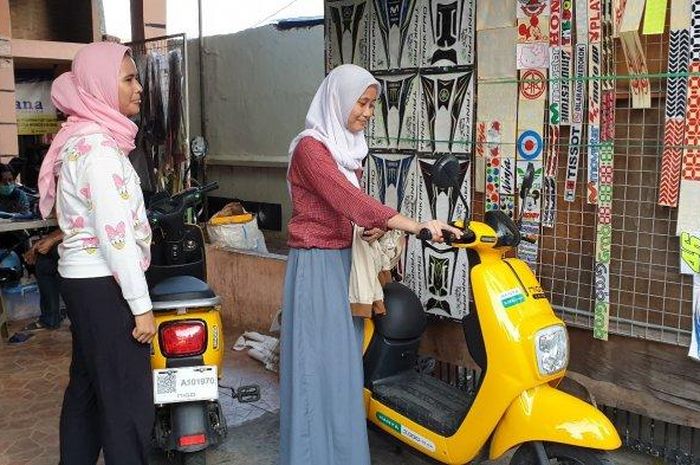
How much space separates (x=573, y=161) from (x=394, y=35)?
133 cm

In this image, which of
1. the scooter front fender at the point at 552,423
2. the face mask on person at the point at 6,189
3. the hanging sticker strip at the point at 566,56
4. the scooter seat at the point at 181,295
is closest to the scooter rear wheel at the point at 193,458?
the scooter seat at the point at 181,295

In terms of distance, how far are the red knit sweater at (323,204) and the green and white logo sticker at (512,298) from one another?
1.77 feet

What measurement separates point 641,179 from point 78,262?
240cm

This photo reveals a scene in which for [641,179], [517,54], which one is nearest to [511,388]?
[641,179]

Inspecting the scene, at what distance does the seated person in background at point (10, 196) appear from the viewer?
544 centimetres

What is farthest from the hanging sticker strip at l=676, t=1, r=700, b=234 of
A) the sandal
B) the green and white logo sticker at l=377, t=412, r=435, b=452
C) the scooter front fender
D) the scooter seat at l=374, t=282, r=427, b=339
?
the sandal

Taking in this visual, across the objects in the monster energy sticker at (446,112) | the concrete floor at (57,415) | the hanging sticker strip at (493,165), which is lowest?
the concrete floor at (57,415)

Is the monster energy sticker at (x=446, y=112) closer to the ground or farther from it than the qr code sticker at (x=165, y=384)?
farther from it

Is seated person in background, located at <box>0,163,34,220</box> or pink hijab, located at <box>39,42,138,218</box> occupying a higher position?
pink hijab, located at <box>39,42,138,218</box>

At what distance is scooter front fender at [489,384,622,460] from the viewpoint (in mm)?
2229

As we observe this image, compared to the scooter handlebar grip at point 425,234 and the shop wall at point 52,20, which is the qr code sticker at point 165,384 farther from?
the shop wall at point 52,20

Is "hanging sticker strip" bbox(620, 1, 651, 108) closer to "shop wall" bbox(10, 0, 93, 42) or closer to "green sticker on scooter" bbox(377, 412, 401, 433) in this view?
"green sticker on scooter" bbox(377, 412, 401, 433)

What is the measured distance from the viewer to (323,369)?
273 cm

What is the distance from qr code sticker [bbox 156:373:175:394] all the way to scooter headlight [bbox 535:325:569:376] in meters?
1.55
